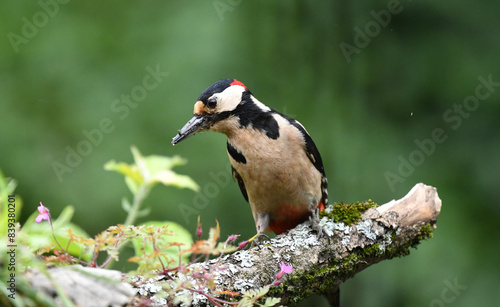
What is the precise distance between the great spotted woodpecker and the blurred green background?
1.45 meters

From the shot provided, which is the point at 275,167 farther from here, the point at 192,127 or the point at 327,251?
the point at 327,251

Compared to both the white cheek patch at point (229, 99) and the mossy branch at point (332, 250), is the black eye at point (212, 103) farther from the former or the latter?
the mossy branch at point (332, 250)

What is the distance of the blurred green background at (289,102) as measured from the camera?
4.11m

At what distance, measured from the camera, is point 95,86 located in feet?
14.6

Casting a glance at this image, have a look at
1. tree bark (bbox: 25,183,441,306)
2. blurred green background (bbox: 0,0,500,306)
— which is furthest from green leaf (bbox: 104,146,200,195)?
blurred green background (bbox: 0,0,500,306)

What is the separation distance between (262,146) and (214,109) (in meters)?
0.32

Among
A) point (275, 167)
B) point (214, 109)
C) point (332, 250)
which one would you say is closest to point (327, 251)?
point (332, 250)

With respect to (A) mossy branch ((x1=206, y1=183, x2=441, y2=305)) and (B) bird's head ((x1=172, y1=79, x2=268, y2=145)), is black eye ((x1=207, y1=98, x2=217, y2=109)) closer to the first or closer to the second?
(B) bird's head ((x1=172, y1=79, x2=268, y2=145))

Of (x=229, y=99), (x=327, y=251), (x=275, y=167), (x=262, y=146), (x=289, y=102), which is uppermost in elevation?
(x=229, y=99)

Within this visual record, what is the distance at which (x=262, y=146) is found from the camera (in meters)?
2.73

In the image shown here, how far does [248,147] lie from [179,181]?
2.67 feet

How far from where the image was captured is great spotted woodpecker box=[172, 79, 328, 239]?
2732 millimetres

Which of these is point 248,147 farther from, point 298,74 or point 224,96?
point 298,74

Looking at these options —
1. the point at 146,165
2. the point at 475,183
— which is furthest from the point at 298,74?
the point at 146,165
